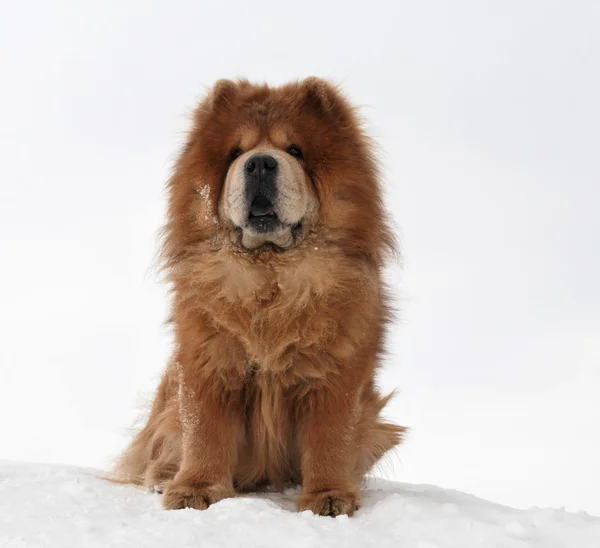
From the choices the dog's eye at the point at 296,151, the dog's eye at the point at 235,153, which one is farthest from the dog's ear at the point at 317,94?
the dog's eye at the point at 235,153

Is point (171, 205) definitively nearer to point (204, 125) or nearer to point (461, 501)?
point (204, 125)

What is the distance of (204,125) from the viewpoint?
4.07 meters

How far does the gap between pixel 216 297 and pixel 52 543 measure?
4.65 feet

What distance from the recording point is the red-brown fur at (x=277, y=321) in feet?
11.8

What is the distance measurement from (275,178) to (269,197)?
0.10 metres

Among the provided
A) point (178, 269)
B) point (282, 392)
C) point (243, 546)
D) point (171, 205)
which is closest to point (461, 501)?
point (282, 392)

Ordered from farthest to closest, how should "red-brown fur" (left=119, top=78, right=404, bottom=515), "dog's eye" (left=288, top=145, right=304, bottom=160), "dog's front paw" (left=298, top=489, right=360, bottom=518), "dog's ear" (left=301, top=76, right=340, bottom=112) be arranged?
"dog's ear" (left=301, top=76, right=340, bottom=112) < "dog's eye" (left=288, top=145, right=304, bottom=160) < "red-brown fur" (left=119, top=78, right=404, bottom=515) < "dog's front paw" (left=298, top=489, right=360, bottom=518)

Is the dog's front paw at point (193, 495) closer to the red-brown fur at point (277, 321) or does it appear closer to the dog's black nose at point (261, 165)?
the red-brown fur at point (277, 321)

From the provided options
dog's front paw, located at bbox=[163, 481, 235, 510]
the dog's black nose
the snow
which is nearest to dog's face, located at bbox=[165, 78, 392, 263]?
the dog's black nose

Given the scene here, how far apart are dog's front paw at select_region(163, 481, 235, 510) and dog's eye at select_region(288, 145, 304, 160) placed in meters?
1.75

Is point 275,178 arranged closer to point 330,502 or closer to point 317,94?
point 317,94

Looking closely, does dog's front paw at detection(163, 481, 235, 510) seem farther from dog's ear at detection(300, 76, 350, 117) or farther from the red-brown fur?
dog's ear at detection(300, 76, 350, 117)

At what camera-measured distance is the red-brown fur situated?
3.61m

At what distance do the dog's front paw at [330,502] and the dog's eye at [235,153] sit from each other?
1.79m
